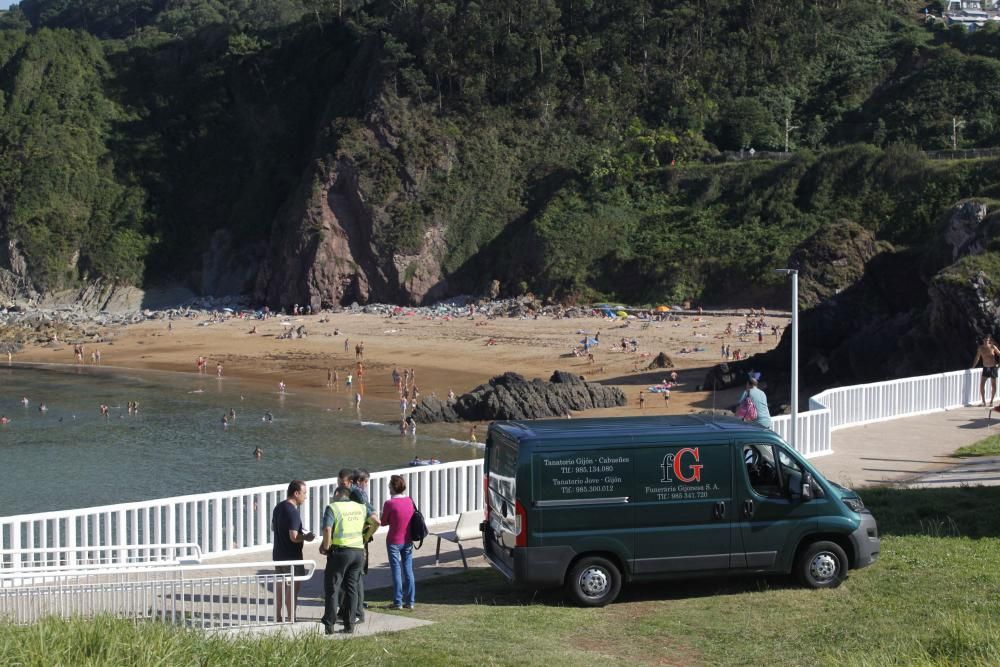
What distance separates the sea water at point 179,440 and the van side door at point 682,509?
17604mm

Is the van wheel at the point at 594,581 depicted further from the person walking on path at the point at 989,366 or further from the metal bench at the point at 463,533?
the person walking on path at the point at 989,366

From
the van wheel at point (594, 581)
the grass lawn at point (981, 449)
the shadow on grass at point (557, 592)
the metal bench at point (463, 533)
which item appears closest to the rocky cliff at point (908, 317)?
the grass lawn at point (981, 449)

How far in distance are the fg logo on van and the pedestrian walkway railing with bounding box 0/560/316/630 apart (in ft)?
10.8

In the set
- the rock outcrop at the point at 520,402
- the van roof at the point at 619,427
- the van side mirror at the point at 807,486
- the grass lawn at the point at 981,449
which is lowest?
the rock outcrop at the point at 520,402

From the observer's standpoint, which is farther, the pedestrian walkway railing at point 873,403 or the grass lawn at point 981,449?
the pedestrian walkway railing at point 873,403

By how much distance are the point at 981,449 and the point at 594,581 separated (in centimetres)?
1040

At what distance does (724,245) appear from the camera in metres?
67.4

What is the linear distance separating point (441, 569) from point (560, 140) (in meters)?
73.5

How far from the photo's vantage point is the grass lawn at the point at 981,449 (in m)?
17.4

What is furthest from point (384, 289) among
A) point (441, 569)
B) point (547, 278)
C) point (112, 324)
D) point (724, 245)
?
point (441, 569)

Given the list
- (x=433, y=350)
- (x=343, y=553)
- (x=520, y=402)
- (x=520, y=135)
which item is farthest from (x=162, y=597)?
(x=520, y=135)

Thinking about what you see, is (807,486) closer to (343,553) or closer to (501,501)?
(501,501)

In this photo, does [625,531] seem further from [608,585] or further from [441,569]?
[441,569]

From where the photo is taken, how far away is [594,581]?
32.6 feet
